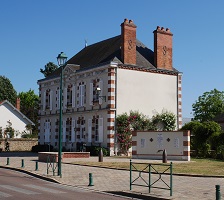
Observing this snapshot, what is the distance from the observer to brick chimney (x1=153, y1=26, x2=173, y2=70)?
118ft

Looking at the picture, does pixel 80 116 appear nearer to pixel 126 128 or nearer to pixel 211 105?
pixel 126 128

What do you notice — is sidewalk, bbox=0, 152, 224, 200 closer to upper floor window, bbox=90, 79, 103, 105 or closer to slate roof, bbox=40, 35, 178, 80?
upper floor window, bbox=90, 79, 103, 105

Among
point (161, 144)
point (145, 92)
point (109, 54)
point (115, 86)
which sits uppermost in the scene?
point (109, 54)

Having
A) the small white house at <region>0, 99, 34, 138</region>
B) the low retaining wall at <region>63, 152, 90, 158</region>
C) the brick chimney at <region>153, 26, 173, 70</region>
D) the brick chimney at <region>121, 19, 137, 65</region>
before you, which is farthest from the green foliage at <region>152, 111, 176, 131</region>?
the small white house at <region>0, 99, 34, 138</region>

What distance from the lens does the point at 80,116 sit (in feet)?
123

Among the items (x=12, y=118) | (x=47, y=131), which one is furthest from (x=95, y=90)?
(x=12, y=118)

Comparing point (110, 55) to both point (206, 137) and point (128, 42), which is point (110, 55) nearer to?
point (128, 42)

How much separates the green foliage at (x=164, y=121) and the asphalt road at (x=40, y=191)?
19000 mm

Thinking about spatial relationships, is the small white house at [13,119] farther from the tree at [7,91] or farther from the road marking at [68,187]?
the road marking at [68,187]

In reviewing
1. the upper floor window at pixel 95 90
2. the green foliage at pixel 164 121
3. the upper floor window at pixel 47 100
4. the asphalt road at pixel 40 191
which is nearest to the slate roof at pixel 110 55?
the upper floor window at pixel 95 90

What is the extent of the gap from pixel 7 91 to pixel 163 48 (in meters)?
48.2

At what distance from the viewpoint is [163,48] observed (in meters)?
36.3

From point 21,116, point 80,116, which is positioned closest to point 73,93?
point 80,116

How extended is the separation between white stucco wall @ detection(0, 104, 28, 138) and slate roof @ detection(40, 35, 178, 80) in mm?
20127
